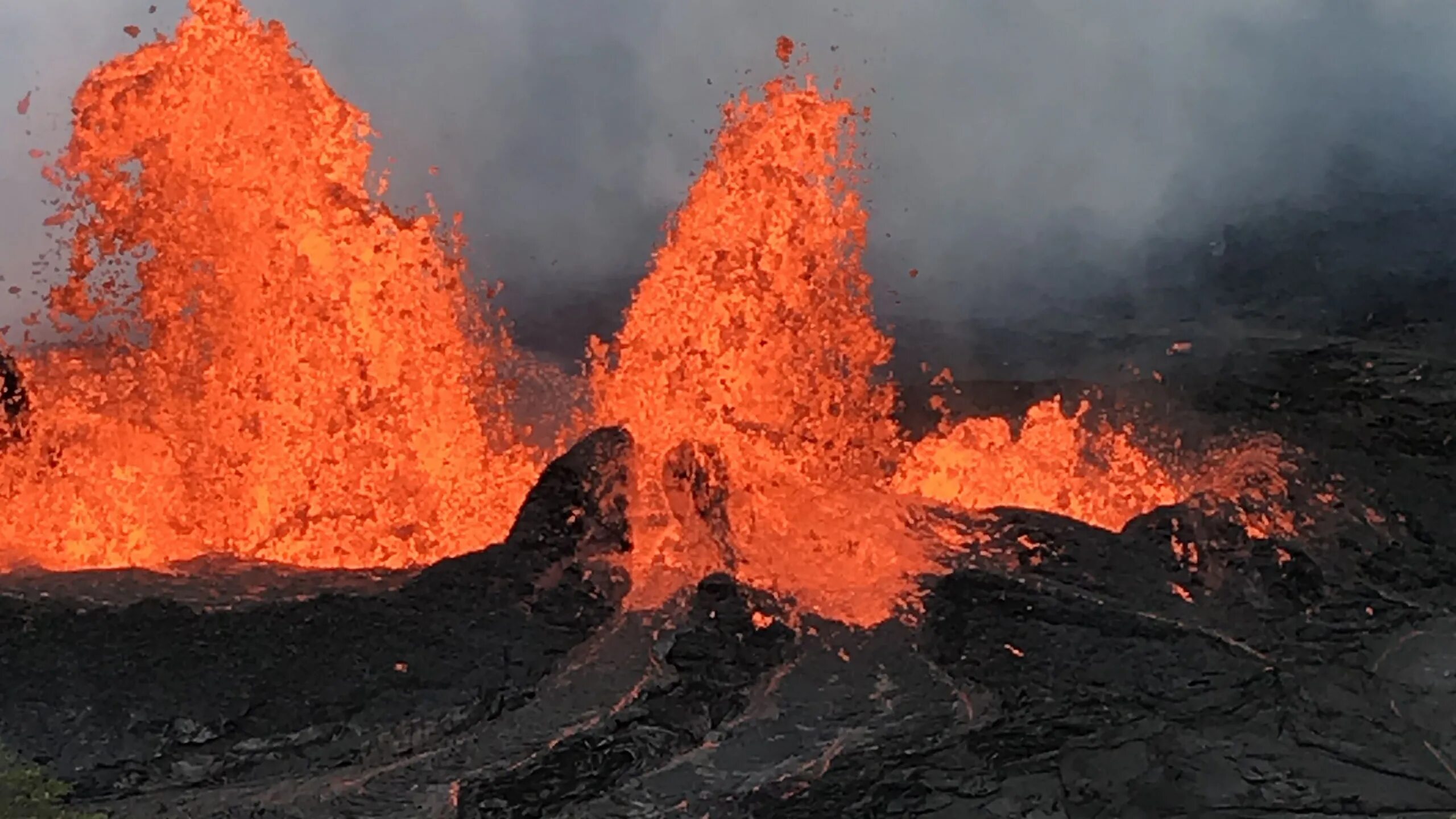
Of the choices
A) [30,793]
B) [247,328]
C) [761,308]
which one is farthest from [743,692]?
[247,328]

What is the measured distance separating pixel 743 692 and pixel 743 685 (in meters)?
0.06

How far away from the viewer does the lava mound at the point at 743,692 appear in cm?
621

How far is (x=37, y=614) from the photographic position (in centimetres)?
718

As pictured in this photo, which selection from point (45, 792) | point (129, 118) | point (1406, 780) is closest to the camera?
point (45, 792)

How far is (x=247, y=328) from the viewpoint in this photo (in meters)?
10.2

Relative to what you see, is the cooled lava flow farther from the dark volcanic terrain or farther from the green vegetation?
the green vegetation

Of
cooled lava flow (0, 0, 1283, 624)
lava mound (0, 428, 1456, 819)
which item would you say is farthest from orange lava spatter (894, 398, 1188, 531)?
lava mound (0, 428, 1456, 819)

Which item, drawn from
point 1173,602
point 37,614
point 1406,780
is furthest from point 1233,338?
point 37,614

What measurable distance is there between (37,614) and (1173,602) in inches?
256

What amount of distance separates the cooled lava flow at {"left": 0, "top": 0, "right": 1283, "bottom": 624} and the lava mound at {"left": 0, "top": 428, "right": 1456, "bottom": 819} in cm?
74

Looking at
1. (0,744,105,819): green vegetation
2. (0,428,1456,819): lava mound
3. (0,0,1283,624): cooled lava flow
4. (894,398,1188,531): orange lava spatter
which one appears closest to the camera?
(0,744,105,819): green vegetation

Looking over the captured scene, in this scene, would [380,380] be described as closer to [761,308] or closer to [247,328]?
[247,328]

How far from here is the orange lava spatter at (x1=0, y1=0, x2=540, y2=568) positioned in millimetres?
9703

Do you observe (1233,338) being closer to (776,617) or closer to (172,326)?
(776,617)
